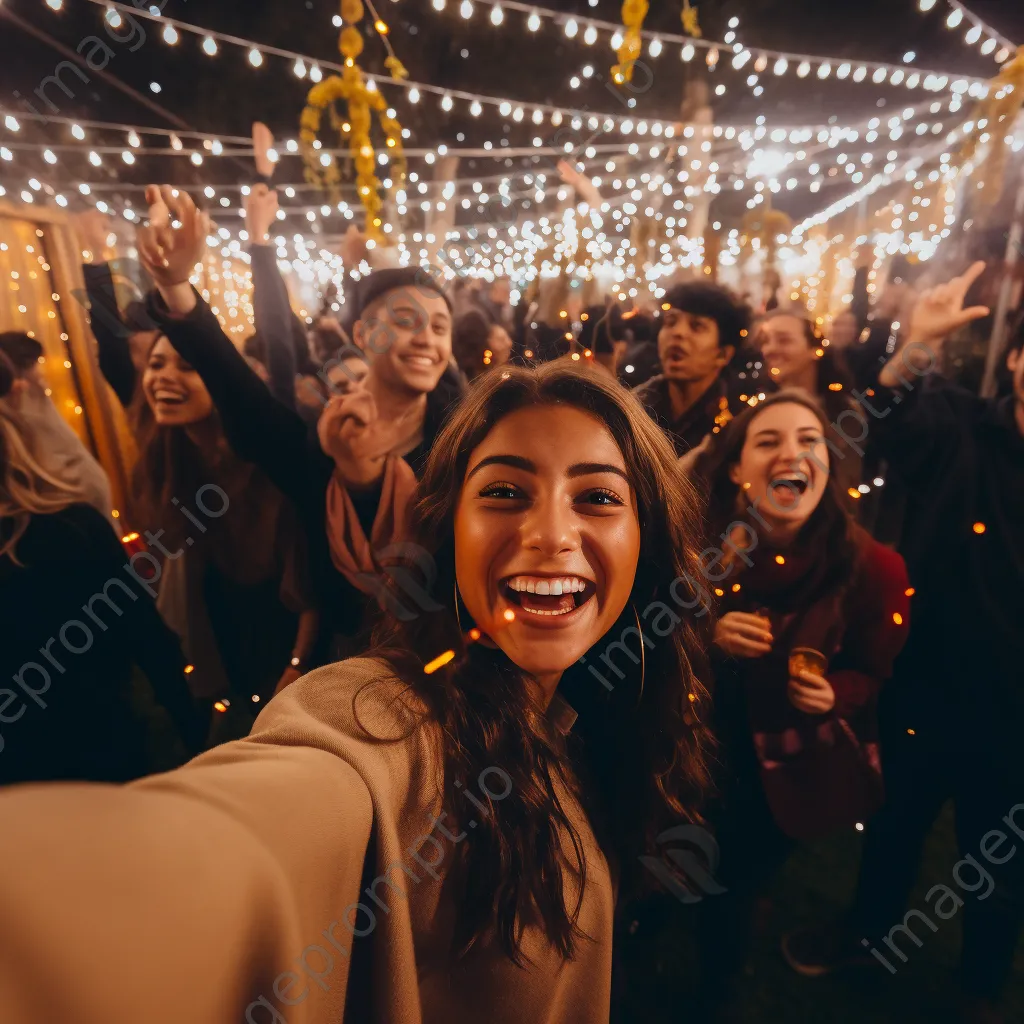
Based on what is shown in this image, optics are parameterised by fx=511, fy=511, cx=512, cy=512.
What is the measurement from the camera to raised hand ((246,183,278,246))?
1958 millimetres

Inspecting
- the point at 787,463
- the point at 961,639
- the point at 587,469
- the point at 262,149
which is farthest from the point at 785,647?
the point at 262,149

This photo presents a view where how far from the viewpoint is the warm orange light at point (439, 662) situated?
3.22 feet

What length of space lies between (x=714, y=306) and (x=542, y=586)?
5.62 feet

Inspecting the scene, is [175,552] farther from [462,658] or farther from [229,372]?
[462,658]

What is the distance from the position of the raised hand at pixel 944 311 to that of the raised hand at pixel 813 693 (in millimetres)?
1260

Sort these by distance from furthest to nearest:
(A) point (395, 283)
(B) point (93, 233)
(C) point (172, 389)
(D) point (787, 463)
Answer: (B) point (93, 233) → (C) point (172, 389) → (A) point (395, 283) → (D) point (787, 463)

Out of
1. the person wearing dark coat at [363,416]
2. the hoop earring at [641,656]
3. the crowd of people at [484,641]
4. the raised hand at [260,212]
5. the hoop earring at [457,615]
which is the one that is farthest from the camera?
the raised hand at [260,212]

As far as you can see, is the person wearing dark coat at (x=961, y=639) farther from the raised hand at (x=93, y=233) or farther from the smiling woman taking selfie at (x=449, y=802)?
the raised hand at (x=93, y=233)

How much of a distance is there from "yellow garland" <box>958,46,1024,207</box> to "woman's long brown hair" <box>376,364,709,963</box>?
211cm

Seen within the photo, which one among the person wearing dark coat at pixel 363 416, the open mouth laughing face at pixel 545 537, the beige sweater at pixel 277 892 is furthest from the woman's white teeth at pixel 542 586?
the person wearing dark coat at pixel 363 416

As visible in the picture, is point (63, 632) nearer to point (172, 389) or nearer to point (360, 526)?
point (172, 389)

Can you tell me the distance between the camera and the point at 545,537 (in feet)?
3.06

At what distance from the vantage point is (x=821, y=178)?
2861mm

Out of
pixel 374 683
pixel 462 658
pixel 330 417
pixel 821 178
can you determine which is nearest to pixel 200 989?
pixel 374 683
